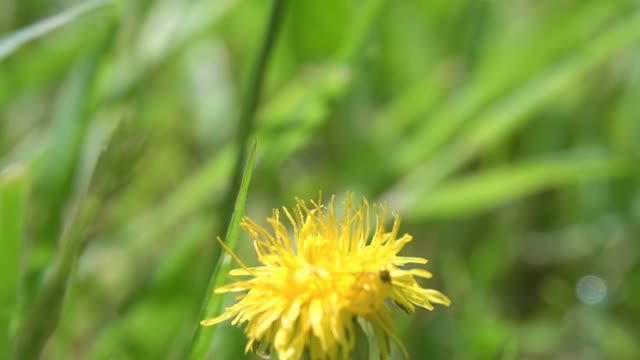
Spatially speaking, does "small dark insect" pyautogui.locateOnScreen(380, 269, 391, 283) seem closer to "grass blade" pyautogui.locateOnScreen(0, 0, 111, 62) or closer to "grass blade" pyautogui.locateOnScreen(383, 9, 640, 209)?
"grass blade" pyautogui.locateOnScreen(0, 0, 111, 62)

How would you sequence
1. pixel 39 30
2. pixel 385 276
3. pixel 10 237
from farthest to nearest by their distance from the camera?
pixel 39 30, pixel 10 237, pixel 385 276

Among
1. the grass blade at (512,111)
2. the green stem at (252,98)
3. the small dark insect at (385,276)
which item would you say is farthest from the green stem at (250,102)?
the grass blade at (512,111)

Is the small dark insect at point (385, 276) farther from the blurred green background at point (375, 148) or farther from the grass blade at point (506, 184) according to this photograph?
the grass blade at point (506, 184)

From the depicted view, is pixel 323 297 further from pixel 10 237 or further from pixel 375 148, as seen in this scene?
pixel 375 148

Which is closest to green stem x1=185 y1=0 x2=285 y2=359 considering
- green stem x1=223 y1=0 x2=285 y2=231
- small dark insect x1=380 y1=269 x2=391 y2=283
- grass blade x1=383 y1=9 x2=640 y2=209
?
green stem x1=223 y1=0 x2=285 y2=231

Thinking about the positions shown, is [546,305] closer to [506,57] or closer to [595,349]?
[595,349]

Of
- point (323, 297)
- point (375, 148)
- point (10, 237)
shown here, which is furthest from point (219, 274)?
point (375, 148)

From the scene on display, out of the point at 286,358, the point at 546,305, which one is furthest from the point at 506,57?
the point at 286,358
